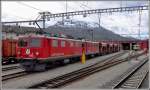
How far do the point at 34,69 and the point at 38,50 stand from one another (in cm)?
131

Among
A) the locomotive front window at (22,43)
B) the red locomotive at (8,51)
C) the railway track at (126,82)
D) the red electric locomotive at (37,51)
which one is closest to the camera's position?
the railway track at (126,82)

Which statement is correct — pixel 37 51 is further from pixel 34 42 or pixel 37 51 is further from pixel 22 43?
pixel 22 43

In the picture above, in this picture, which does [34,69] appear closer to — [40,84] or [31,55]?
[31,55]

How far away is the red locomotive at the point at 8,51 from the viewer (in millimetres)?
24206

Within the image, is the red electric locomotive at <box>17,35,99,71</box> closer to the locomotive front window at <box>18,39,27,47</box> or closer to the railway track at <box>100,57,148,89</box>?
the locomotive front window at <box>18,39,27,47</box>

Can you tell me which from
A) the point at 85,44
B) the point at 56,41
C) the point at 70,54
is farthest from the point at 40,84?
the point at 85,44

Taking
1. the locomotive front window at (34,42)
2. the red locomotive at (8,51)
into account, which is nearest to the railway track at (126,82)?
the locomotive front window at (34,42)

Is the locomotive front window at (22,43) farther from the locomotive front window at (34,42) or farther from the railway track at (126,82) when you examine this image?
the railway track at (126,82)

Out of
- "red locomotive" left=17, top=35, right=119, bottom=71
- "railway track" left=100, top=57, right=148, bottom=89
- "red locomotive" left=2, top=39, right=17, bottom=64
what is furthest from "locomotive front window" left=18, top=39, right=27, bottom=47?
"railway track" left=100, top=57, right=148, bottom=89

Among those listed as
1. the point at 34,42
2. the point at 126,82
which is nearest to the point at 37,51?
the point at 34,42

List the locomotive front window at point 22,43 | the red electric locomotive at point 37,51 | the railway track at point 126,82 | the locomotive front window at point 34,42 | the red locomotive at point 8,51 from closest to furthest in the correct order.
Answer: the railway track at point 126,82 → the red electric locomotive at point 37,51 → the locomotive front window at point 34,42 → the locomotive front window at point 22,43 → the red locomotive at point 8,51

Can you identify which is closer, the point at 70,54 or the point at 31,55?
the point at 31,55

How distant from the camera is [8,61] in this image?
24.9 meters

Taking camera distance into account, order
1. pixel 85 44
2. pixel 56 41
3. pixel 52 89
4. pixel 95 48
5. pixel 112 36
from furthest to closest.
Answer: pixel 112 36
pixel 95 48
pixel 85 44
pixel 56 41
pixel 52 89
